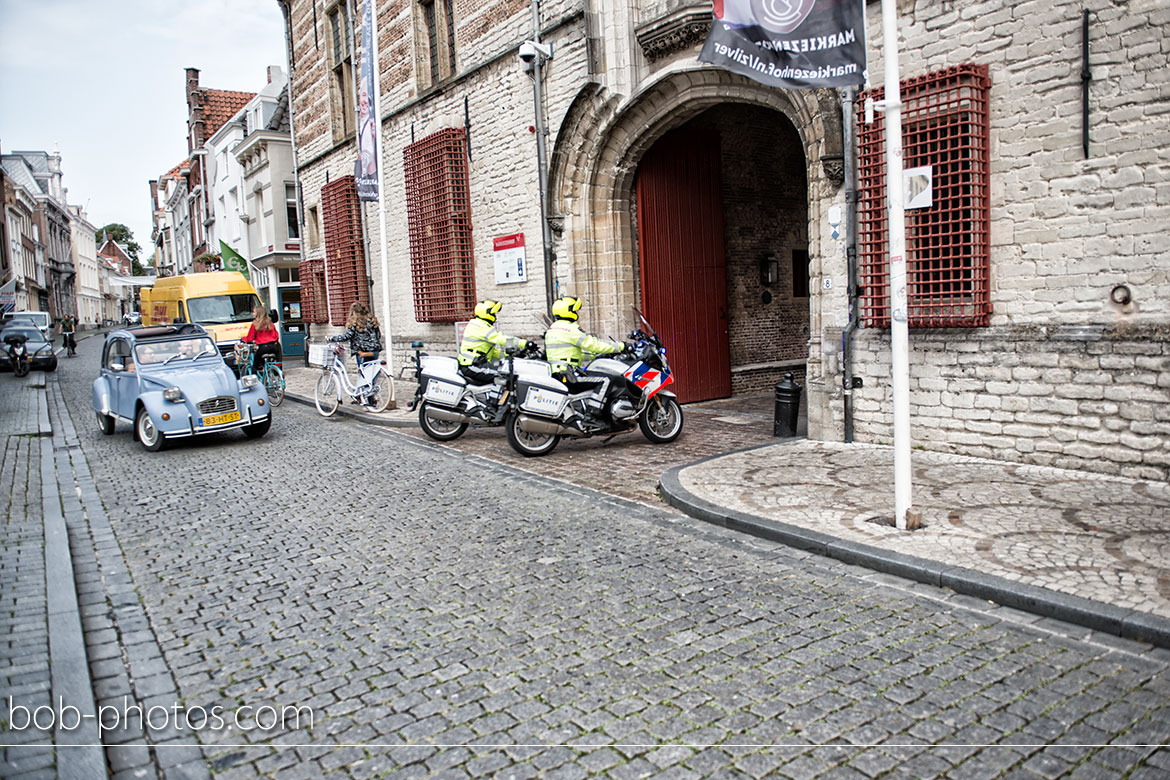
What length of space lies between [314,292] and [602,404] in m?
17.6

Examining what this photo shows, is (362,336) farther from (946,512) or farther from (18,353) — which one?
(18,353)

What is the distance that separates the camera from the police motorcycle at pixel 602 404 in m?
8.80

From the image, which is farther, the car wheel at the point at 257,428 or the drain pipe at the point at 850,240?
the car wheel at the point at 257,428

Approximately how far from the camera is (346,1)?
1966 centimetres

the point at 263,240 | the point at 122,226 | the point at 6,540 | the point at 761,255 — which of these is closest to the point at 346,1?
the point at 761,255

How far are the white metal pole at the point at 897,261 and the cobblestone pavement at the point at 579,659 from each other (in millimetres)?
857

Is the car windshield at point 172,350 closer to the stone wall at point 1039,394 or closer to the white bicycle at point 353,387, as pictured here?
the white bicycle at point 353,387

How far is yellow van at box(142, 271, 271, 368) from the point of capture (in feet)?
66.7

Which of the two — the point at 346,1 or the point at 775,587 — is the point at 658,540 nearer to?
the point at 775,587

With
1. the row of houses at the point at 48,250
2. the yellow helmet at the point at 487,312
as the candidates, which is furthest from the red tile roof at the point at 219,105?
the yellow helmet at the point at 487,312

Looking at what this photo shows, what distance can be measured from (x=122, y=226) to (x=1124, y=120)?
138 metres

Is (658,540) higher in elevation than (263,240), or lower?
lower

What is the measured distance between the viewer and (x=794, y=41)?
5.86 m

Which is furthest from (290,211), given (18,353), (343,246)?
(343,246)
